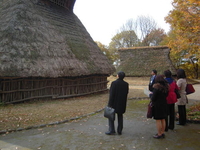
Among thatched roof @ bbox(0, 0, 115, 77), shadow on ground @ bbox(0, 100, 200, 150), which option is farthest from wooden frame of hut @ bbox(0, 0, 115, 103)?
shadow on ground @ bbox(0, 100, 200, 150)

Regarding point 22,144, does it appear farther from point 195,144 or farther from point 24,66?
point 24,66

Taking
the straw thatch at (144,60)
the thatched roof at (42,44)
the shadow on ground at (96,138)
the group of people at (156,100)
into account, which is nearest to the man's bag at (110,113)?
the group of people at (156,100)

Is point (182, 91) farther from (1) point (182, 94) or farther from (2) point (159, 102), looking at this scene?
(2) point (159, 102)

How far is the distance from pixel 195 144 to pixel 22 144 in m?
4.20

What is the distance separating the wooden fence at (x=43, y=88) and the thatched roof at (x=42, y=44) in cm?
91

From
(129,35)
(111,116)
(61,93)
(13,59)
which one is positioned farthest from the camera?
(129,35)

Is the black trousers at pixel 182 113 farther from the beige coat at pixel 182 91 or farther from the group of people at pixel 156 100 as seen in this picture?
the group of people at pixel 156 100

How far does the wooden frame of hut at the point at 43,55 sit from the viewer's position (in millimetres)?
9797

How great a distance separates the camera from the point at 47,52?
11227mm

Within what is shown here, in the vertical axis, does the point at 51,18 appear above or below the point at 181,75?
above

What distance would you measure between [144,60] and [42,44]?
20.3 metres

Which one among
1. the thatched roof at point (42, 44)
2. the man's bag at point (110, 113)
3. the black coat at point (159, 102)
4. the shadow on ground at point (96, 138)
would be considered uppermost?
the thatched roof at point (42, 44)

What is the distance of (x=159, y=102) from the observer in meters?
4.73

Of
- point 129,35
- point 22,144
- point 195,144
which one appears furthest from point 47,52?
point 129,35
